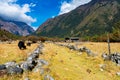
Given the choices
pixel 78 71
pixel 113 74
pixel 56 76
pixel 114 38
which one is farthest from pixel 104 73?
pixel 114 38

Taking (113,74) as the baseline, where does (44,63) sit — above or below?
above

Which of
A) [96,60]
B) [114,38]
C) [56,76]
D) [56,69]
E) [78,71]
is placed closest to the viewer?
[56,76]

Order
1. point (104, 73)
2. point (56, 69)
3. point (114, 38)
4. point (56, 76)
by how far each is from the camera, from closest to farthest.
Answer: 1. point (56, 76)
2. point (56, 69)
3. point (104, 73)
4. point (114, 38)

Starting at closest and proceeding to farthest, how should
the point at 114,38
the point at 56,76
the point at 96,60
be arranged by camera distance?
the point at 56,76 < the point at 96,60 < the point at 114,38

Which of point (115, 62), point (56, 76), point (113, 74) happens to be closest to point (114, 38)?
point (115, 62)

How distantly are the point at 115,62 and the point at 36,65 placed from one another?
905 inches

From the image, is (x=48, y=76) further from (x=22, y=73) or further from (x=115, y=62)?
(x=115, y=62)

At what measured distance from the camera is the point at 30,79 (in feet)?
101

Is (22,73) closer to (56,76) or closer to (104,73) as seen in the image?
(56,76)

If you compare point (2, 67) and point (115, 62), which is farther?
point (115, 62)

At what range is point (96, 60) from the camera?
50438 millimetres

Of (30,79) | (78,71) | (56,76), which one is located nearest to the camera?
(30,79)

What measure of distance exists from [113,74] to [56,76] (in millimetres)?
14419

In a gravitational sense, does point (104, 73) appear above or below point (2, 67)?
below
